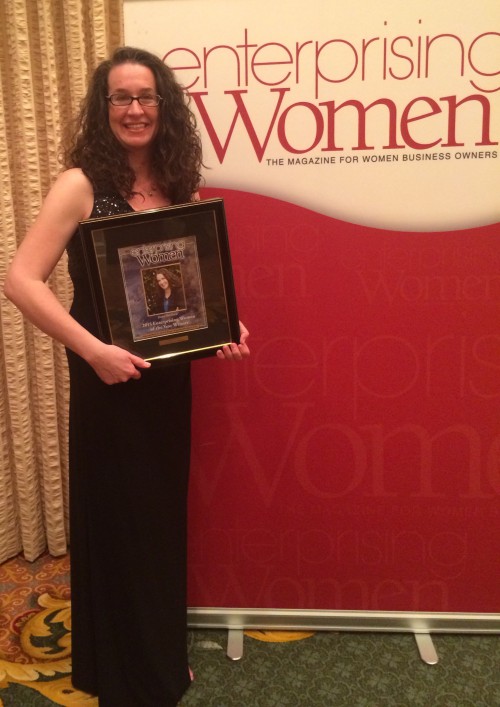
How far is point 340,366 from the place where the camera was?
1.77m

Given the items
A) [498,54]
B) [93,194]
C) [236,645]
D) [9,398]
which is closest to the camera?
[93,194]

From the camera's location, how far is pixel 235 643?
1870 millimetres

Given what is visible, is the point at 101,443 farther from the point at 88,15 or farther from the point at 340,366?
the point at 88,15

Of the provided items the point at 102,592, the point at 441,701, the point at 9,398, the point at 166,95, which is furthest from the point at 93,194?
the point at 441,701

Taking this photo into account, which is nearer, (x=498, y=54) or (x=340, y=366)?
(x=498, y=54)

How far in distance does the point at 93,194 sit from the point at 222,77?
0.53 metres

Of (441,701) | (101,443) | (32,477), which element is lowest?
(441,701)

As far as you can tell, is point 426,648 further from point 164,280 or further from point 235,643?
point 164,280

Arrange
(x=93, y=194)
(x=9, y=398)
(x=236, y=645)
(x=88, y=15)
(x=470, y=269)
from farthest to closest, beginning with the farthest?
(x=9, y=398), (x=88, y=15), (x=236, y=645), (x=470, y=269), (x=93, y=194)

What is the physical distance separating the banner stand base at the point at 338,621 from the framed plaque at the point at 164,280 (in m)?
0.98

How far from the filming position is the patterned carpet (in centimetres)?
166

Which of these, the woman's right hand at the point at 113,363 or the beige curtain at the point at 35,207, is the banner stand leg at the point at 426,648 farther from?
the beige curtain at the point at 35,207

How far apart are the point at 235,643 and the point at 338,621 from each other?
0.33m

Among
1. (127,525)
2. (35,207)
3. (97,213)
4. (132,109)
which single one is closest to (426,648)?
(127,525)
